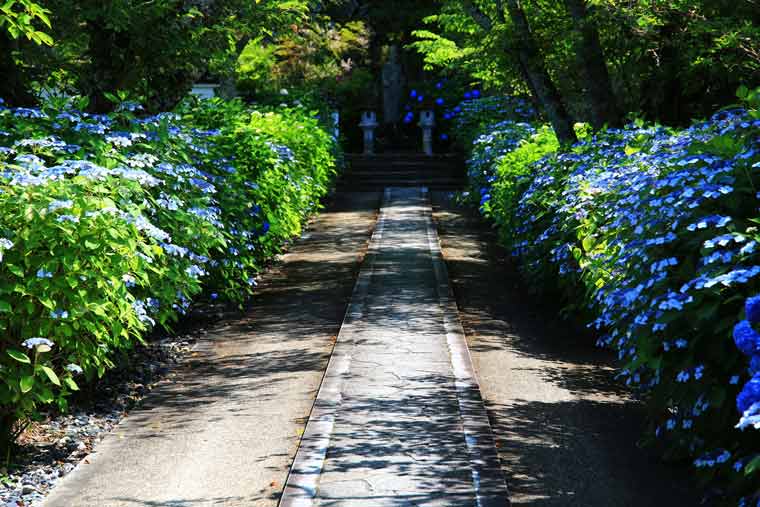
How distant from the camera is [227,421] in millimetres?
6395

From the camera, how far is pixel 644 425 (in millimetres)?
6293

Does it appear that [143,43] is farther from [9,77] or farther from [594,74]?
[594,74]

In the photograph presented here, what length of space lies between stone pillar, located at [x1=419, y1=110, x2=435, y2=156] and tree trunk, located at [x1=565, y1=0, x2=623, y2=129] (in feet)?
54.5

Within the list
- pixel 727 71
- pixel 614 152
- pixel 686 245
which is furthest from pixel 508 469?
pixel 727 71

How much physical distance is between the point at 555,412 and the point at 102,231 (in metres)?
3.30

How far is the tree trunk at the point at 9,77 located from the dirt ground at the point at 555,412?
4.94 m

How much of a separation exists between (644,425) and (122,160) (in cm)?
420

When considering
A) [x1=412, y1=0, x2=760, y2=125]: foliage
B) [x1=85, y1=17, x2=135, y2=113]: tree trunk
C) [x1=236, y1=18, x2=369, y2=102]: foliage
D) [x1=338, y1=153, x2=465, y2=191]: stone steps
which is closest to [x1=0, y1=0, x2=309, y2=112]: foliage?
[x1=85, y1=17, x2=135, y2=113]: tree trunk

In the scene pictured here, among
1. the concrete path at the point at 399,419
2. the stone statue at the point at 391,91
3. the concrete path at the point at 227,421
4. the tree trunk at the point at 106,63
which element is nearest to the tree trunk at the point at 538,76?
the concrete path at the point at 399,419

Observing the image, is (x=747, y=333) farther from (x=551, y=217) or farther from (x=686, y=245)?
(x=551, y=217)

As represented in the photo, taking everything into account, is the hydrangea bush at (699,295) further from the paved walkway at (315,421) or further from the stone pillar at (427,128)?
the stone pillar at (427,128)

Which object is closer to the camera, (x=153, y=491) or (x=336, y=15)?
(x=153, y=491)

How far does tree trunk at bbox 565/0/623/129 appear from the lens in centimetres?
1113

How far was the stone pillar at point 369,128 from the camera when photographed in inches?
1134
